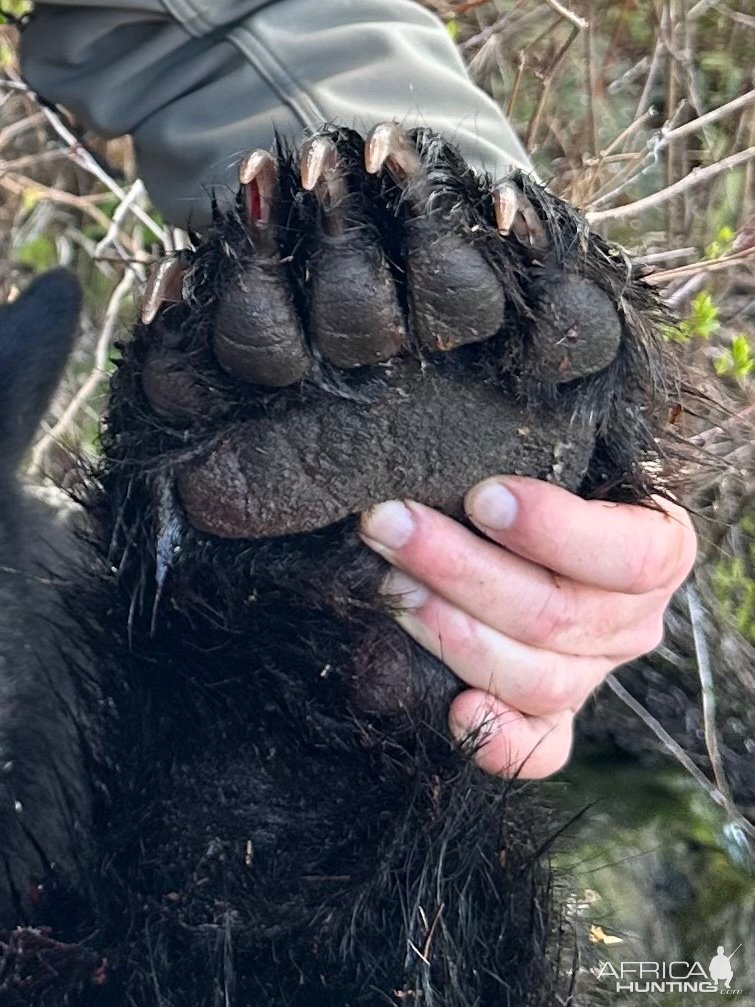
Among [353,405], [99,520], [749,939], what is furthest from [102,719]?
[749,939]

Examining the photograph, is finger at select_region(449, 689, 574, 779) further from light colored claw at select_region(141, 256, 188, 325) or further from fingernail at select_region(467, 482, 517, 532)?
light colored claw at select_region(141, 256, 188, 325)

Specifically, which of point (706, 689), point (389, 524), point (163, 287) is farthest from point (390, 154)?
point (706, 689)

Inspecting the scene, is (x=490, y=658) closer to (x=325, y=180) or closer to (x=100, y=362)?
(x=325, y=180)

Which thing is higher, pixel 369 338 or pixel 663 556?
pixel 369 338

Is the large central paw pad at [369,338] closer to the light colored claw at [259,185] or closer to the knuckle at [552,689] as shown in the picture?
the light colored claw at [259,185]

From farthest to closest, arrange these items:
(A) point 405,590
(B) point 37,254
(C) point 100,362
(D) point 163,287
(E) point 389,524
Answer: (B) point 37,254, (C) point 100,362, (A) point 405,590, (E) point 389,524, (D) point 163,287

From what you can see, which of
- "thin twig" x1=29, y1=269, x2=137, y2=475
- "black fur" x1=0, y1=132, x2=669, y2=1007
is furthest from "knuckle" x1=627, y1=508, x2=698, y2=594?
"thin twig" x1=29, y1=269, x2=137, y2=475

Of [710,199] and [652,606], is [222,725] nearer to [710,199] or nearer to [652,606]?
[652,606]
